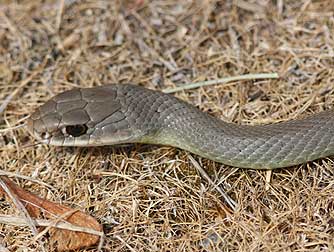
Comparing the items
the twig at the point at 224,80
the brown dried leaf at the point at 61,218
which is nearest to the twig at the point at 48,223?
the brown dried leaf at the point at 61,218

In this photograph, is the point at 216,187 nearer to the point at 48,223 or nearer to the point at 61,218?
the point at 61,218

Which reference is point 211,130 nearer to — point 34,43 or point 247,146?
point 247,146

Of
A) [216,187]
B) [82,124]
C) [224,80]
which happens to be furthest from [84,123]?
[224,80]

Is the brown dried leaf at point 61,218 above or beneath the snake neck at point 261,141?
beneath

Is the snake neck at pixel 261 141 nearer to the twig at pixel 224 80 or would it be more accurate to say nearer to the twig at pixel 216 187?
the twig at pixel 216 187

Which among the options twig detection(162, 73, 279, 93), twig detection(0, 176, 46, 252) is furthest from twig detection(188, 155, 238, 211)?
twig detection(0, 176, 46, 252)
